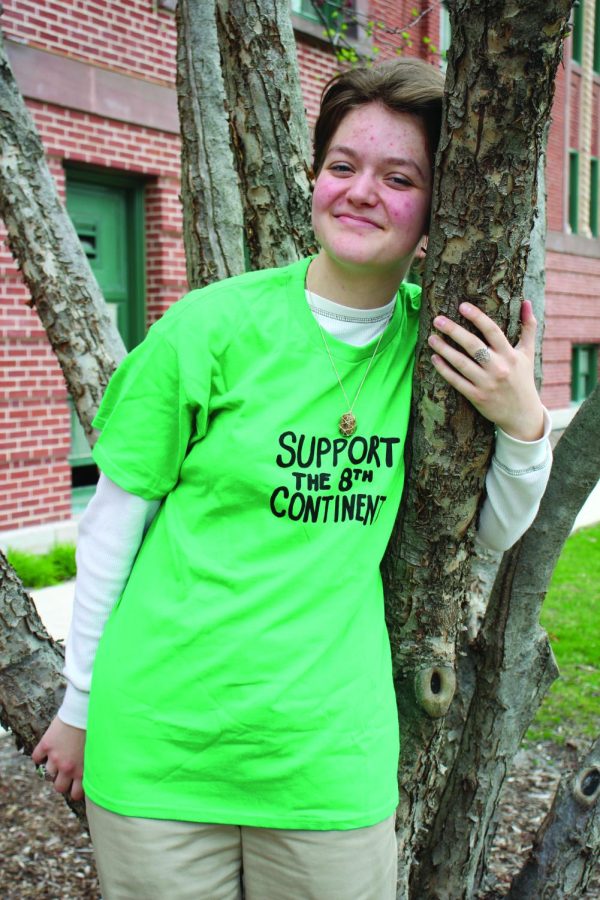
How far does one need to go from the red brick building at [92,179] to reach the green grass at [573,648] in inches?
151

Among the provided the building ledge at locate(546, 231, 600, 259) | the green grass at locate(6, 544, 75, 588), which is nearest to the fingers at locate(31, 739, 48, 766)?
the green grass at locate(6, 544, 75, 588)

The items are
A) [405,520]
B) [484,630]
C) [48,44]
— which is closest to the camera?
[405,520]

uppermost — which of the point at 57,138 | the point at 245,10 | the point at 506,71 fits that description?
the point at 57,138

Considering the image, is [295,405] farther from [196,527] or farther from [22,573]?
[22,573]

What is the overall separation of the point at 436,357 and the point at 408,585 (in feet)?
1.57

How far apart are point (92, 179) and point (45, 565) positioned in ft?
10.5

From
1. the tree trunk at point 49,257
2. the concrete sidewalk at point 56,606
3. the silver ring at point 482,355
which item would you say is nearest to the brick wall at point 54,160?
the concrete sidewalk at point 56,606

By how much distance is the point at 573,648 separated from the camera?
579 centimetres

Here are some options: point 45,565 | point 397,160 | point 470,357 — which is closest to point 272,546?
point 470,357

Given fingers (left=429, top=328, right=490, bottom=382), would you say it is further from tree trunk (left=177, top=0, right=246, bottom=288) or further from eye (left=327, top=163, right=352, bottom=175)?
tree trunk (left=177, top=0, right=246, bottom=288)

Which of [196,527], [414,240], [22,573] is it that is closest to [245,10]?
[414,240]

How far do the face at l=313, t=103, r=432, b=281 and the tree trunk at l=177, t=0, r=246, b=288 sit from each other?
4.54 ft

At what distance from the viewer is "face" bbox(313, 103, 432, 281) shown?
1655mm

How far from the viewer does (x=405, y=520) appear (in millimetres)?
1839
